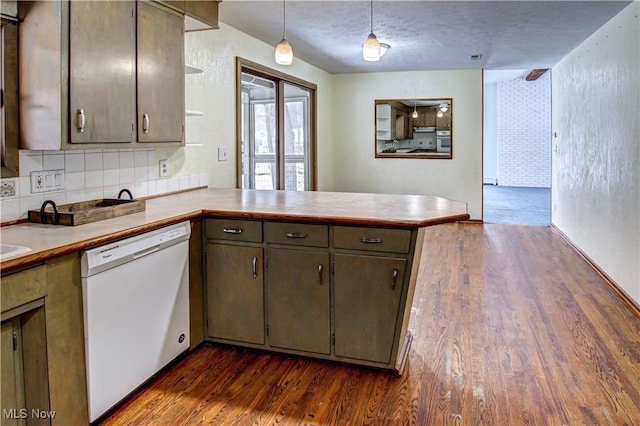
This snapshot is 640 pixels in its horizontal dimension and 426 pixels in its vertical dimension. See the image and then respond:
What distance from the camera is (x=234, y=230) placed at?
8.91 ft

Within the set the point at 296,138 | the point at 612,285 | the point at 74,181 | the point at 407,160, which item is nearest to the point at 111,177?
the point at 74,181

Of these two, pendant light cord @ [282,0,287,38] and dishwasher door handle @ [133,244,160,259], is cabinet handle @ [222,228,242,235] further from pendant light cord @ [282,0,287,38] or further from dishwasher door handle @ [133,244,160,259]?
pendant light cord @ [282,0,287,38]

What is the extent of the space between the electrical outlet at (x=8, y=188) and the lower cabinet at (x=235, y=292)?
38.0 inches

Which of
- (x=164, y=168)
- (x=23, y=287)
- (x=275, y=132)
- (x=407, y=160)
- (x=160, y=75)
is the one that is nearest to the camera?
(x=23, y=287)

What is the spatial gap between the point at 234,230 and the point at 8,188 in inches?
41.9

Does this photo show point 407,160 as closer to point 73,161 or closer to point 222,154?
point 222,154

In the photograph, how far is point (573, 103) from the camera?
5.64 meters

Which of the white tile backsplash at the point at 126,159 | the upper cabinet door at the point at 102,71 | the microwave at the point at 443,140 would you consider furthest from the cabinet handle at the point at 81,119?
the microwave at the point at 443,140

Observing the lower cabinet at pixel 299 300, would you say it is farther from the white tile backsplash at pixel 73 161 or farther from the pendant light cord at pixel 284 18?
the pendant light cord at pixel 284 18

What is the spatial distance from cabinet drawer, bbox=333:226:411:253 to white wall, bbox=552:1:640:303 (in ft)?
7.48

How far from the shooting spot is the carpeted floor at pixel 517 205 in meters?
7.70

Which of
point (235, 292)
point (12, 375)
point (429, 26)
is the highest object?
point (429, 26)

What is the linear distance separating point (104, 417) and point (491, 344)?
2101mm

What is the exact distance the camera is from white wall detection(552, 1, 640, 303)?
150 inches
